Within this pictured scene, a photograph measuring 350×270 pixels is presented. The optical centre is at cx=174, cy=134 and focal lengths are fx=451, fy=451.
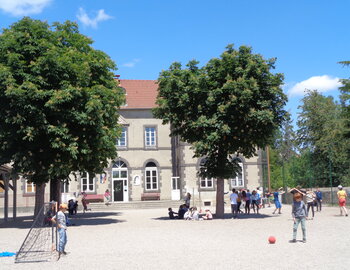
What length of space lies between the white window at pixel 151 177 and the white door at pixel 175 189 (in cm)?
155

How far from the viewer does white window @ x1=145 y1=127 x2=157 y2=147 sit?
41531 millimetres

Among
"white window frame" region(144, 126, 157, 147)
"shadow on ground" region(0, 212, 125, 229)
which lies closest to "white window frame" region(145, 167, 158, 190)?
"white window frame" region(144, 126, 157, 147)

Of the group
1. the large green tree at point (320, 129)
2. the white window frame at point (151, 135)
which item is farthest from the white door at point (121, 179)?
the large green tree at point (320, 129)

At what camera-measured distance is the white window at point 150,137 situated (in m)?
41.5

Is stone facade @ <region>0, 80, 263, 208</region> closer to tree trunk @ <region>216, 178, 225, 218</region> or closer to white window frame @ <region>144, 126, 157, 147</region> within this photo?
white window frame @ <region>144, 126, 157, 147</region>

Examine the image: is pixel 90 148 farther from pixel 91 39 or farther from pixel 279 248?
pixel 279 248

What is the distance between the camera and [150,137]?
137ft

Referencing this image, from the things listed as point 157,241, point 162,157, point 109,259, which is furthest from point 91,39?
point 162,157

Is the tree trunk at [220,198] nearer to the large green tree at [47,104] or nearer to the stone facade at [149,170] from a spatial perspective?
the large green tree at [47,104]

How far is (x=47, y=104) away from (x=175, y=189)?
2386 cm

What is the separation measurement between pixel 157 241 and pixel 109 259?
11.7 feet

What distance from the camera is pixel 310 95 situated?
5878 cm

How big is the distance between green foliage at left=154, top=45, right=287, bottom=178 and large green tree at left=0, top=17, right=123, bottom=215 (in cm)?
354

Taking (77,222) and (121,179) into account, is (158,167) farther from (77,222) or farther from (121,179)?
(77,222)
